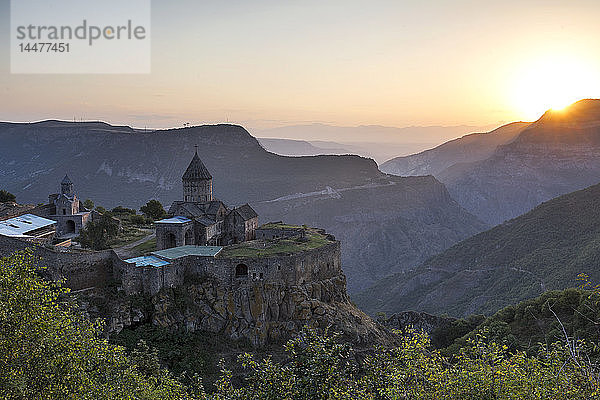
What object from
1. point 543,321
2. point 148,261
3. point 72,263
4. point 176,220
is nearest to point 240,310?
point 148,261

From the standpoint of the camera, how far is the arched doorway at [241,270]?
38.2 metres

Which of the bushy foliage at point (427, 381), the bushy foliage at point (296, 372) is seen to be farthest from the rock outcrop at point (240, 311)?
the bushy foliage at point (427, 381)

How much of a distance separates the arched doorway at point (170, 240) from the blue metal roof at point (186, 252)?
2885mm

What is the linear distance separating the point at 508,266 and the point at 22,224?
73.2m

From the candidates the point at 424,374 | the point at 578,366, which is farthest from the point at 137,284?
the point at 578,366

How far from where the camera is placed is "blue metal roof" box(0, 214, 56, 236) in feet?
125

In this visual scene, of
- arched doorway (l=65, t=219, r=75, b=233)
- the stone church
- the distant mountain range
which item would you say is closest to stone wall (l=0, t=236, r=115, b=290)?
the stone church

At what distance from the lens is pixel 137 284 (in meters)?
35.2

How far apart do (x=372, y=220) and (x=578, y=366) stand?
5226 inches

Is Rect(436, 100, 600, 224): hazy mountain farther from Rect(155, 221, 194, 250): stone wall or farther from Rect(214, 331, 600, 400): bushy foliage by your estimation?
Rect(214, 331, 600, 400): bushy foliage

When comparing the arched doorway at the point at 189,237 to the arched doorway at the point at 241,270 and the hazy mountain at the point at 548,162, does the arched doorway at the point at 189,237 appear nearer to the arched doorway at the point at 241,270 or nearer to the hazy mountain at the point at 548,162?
the arched doorway at the point at 241,270

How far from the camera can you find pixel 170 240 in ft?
143

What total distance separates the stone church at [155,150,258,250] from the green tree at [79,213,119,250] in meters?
5.59

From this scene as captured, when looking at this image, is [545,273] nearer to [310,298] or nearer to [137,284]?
[310,298]
